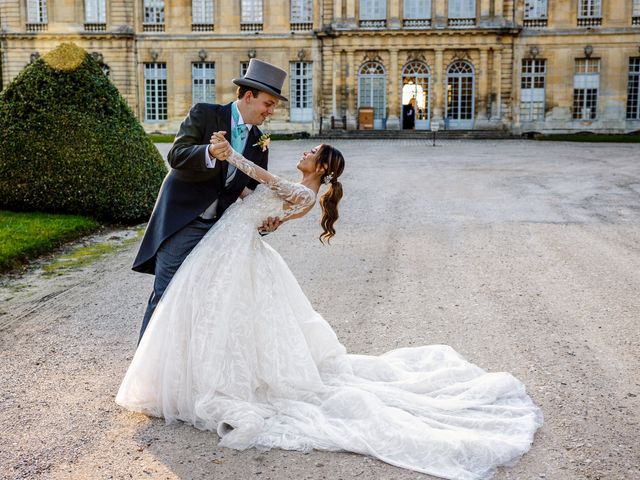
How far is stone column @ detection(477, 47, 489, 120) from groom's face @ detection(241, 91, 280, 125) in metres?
29.8

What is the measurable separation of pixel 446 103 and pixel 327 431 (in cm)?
3055

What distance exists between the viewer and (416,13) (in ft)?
109

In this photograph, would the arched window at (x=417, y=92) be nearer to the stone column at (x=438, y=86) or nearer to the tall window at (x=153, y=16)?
the stone column at (x=438, y=86)

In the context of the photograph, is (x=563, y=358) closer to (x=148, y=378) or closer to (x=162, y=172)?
(x=148, y=378)

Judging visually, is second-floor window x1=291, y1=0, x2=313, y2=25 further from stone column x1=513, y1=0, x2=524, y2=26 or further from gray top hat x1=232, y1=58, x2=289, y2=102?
gray top hat x1=232, y1=58, x2=289, y2=102

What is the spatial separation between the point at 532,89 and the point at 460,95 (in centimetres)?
304

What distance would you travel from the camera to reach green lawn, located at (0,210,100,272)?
7.74 meters

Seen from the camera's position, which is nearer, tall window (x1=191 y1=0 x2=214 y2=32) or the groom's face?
the groom's face

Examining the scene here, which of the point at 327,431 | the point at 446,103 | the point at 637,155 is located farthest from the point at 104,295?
the point at 446,103

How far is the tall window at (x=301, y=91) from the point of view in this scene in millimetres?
34094

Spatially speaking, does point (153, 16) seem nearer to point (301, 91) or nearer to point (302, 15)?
point (302, 15)

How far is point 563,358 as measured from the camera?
4840mm

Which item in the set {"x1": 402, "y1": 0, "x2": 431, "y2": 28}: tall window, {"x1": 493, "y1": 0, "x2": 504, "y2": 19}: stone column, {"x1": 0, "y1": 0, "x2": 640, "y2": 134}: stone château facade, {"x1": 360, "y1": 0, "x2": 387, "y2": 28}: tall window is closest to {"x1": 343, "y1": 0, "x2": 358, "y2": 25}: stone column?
{"x1": 0, "y1": 0, "x2": 640, "y2": 134}: stone château facade

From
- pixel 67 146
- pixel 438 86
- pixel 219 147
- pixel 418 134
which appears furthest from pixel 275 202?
pixel 438 86
